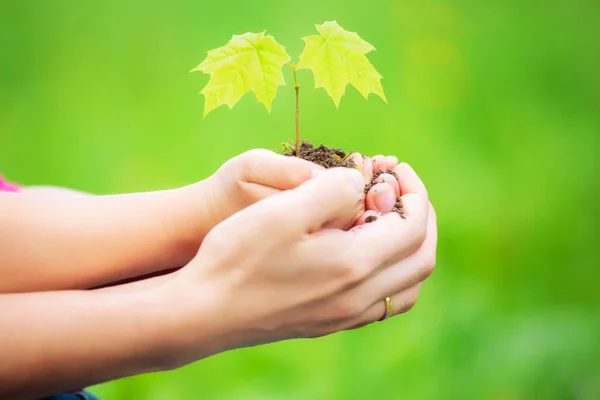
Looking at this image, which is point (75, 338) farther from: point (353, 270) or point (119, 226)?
point (353, 270)

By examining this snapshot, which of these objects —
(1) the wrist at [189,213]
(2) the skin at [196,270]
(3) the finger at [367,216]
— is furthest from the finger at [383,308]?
(1) the wrist at [189,213]

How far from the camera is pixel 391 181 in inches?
30.8

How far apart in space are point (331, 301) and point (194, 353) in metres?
0.17

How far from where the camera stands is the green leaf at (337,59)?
71cm

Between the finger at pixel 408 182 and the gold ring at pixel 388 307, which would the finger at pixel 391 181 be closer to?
the finger at pixel 408 182

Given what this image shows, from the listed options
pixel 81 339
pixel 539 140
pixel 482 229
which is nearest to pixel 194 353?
pixel 81 339

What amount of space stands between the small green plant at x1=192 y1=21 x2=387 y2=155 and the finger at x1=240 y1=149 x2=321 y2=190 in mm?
64

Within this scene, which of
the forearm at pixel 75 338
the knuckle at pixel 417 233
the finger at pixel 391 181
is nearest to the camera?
the forearm at pixel 75 338

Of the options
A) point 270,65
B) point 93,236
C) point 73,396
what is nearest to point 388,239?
point 270,65

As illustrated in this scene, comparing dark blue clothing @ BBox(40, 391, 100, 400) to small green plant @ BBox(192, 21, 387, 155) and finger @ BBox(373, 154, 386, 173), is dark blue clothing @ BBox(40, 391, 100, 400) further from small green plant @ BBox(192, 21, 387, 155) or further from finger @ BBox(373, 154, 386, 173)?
finger @ BBox(373, 154, 386, 173)

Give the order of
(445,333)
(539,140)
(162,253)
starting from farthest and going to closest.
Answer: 1. (539,140)
2. (445,333)
3. (162,253)

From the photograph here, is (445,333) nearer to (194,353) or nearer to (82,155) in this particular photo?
(194,353)

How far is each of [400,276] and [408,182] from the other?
0.16 metres

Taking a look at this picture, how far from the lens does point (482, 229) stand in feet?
5.01
